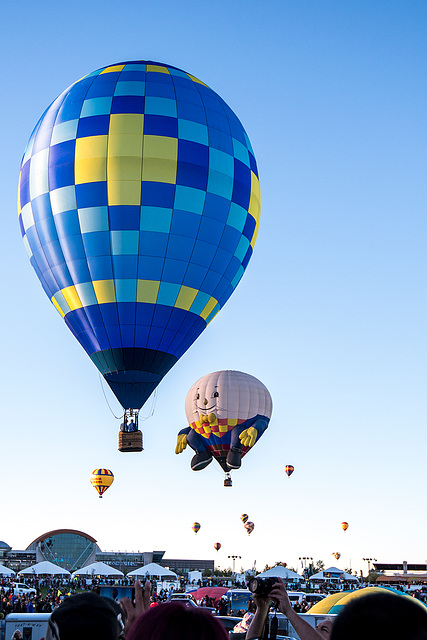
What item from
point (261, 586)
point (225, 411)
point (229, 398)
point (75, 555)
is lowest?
point (75, 555)

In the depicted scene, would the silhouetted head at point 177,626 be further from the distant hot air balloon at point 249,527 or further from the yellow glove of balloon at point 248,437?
the distant hot air balloon at point 249,527

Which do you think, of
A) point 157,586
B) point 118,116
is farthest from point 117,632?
point 157,586

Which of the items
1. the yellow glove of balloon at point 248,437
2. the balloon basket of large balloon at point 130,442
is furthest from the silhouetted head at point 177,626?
the yellow glove of balloon at point 248,437

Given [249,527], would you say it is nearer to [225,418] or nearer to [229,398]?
[225,418]

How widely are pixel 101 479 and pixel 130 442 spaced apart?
15363 millimetres

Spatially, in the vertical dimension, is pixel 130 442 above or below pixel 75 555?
above

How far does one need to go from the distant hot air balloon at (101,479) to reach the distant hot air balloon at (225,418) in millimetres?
4665

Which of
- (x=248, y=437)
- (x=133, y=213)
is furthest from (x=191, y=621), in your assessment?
(x=248, y=437)

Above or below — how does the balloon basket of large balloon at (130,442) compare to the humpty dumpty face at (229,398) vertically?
below

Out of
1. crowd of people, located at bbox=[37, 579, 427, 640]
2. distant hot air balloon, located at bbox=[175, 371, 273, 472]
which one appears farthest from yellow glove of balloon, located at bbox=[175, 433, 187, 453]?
crowd of people, located at bbox=[37, 579, 427, 640]

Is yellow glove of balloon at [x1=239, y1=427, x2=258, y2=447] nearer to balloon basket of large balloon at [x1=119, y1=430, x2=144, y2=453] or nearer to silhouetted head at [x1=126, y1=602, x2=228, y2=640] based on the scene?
A: balloon basket of large balloon at [x1=119, y1=430, x2=144, y2=453]

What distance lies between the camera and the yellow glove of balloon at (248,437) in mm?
26984

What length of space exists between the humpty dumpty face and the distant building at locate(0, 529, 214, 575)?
133 feet

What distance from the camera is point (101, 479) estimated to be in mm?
31594
